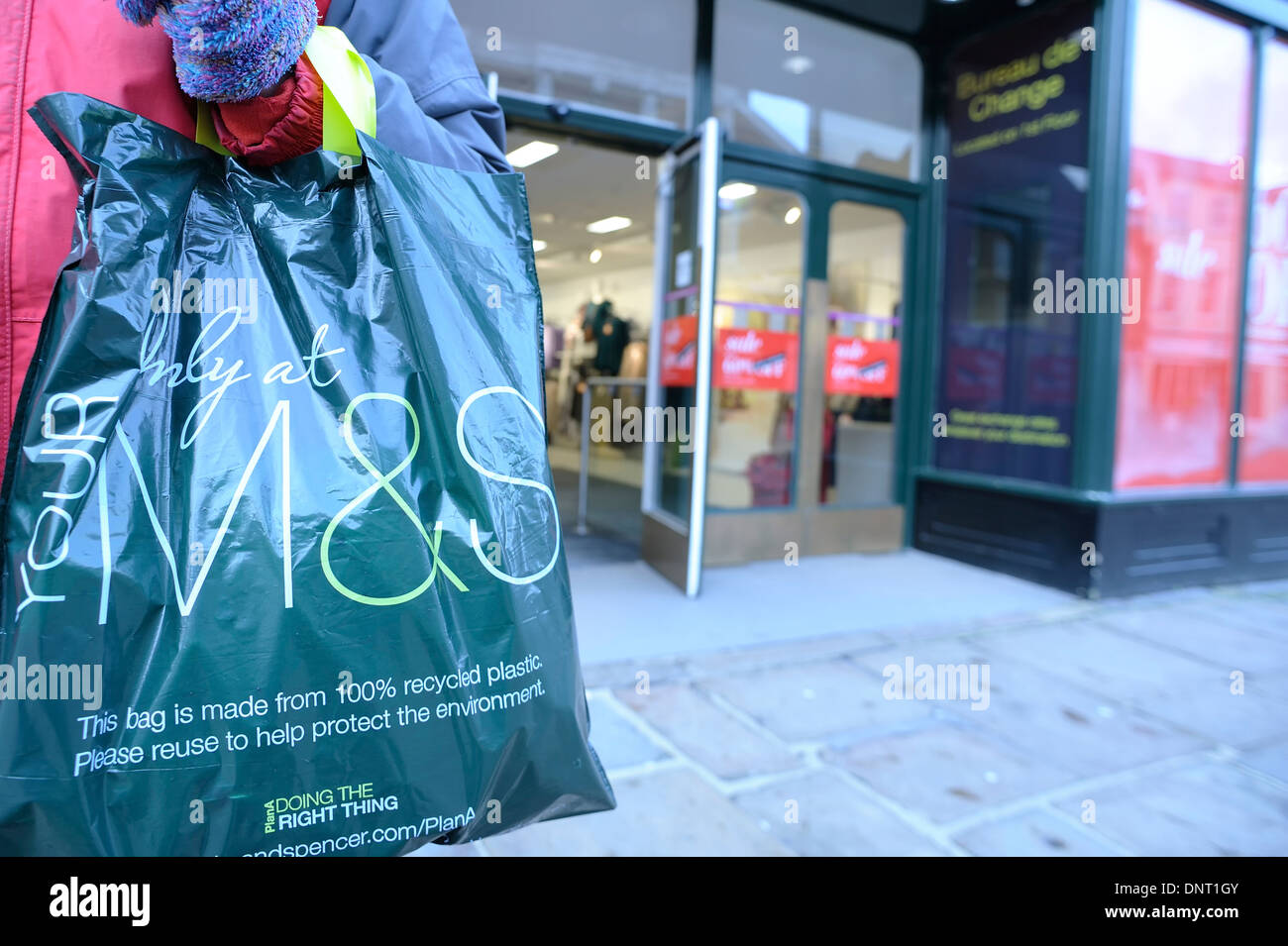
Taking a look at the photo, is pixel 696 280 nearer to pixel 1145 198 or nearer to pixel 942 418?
pixel 942 418

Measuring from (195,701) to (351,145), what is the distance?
567 millimetres

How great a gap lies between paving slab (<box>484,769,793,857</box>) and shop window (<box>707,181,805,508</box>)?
3.00 m

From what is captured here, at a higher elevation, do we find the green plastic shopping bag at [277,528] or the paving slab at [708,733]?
Answer: the green plastic shopping bag at [277,528]

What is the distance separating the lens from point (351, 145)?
3.03ft

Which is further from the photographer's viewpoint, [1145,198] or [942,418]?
[942,418]

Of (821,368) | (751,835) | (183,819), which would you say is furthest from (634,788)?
(821,368)

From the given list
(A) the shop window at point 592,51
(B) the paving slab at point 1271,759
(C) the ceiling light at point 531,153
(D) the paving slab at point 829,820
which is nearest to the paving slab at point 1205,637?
(B) the paving slab at point 1271,759

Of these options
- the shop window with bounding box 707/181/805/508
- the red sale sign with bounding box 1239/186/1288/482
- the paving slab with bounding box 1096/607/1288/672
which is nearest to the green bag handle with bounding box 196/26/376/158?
the paving slab with bounding box 1096/607/1288/672

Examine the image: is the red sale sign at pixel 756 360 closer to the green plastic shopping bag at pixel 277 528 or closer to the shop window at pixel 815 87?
the shop window at pixel 815 87

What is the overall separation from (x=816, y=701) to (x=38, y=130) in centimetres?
296

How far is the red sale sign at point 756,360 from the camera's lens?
5320 mm

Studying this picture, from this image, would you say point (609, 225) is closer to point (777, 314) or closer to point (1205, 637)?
point (777, 314)

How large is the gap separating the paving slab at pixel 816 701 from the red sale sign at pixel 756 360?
84.7 inches

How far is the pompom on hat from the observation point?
0.80m
